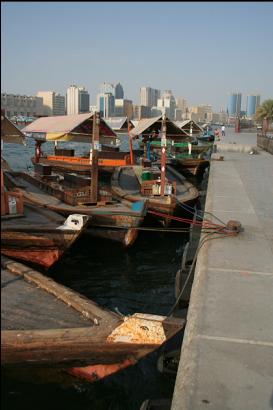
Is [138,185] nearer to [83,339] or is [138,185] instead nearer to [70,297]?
[70,297]

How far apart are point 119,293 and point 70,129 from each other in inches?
220

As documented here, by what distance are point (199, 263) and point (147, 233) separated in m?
7.76

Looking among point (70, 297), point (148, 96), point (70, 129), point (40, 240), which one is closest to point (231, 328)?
point (70, 297)

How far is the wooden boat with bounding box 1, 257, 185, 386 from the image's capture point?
16.6 ft

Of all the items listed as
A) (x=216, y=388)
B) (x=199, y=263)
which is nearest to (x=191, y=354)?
(x=216, y=388)

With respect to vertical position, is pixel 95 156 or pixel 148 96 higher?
pixel 148 96

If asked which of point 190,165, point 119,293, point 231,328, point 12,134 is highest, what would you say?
point 12,134

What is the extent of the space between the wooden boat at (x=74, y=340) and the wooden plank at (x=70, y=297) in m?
0.01

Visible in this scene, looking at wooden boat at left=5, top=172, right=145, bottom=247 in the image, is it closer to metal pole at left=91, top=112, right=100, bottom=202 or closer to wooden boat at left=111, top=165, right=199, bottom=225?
metal pole at left=91, top=112, right=100, bottom=202

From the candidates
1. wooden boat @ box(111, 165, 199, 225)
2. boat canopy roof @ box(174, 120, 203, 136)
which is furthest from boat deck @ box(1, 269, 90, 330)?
boat canopy roof @ box(174, 120, 203, 136)

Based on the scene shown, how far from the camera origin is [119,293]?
32.4 feet

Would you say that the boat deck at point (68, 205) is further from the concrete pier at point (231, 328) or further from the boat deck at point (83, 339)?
the boat deck at point (83, 339)

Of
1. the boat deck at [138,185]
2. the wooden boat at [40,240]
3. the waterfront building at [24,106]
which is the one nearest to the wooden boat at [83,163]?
the boat deck at [138,185]

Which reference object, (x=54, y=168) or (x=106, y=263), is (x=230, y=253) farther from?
(x=54, y=168)
